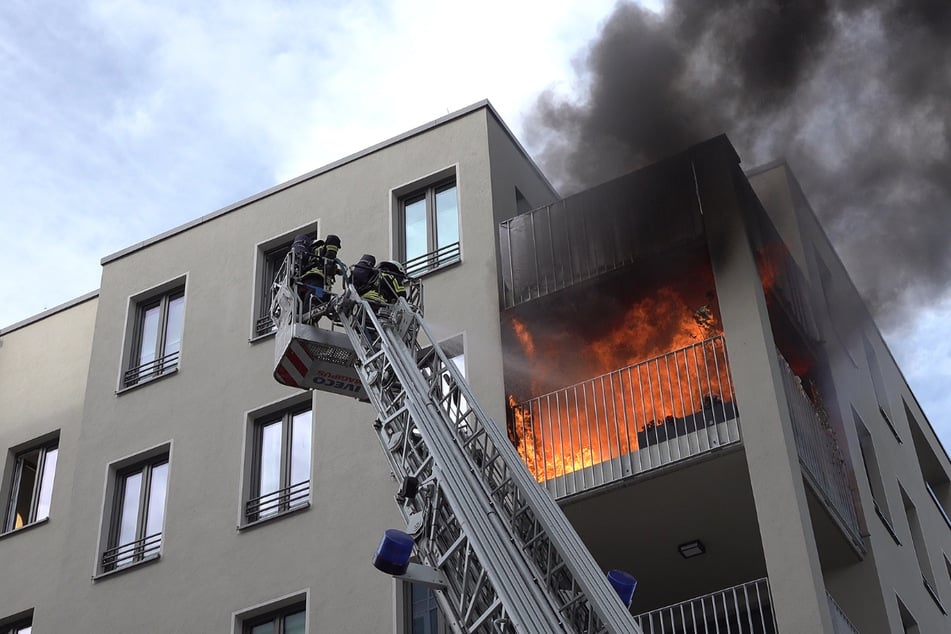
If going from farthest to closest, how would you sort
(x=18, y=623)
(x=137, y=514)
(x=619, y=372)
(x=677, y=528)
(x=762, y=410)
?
(x=18, y=623) < (x=137, y=514) < (x=619, y=372) < (x=677, y=528) < (x=762, y=410)

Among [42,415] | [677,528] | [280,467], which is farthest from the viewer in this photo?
[42,415]

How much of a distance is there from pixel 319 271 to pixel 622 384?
4.55 meters

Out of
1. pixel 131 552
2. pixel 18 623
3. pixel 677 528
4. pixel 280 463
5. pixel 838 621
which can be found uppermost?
pixel 280 463

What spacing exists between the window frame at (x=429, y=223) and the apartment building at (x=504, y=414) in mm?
54

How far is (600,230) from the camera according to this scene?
58.7 ft

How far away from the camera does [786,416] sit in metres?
15.7

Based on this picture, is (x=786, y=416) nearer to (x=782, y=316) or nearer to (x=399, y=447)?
(x=782, y=316)

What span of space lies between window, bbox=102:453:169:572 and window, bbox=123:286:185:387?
164 centimetres

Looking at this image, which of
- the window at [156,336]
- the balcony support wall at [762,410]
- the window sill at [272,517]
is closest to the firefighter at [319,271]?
the window sill at [272,517]

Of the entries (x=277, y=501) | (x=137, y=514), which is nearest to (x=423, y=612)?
(x=277, y=501)

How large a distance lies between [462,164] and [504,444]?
8965 mm

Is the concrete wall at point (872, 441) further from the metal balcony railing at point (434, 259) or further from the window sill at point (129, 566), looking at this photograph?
the window sill at point (129, 566)

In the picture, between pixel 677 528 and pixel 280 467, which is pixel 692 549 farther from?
pixel 280 467

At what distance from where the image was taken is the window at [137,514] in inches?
795
